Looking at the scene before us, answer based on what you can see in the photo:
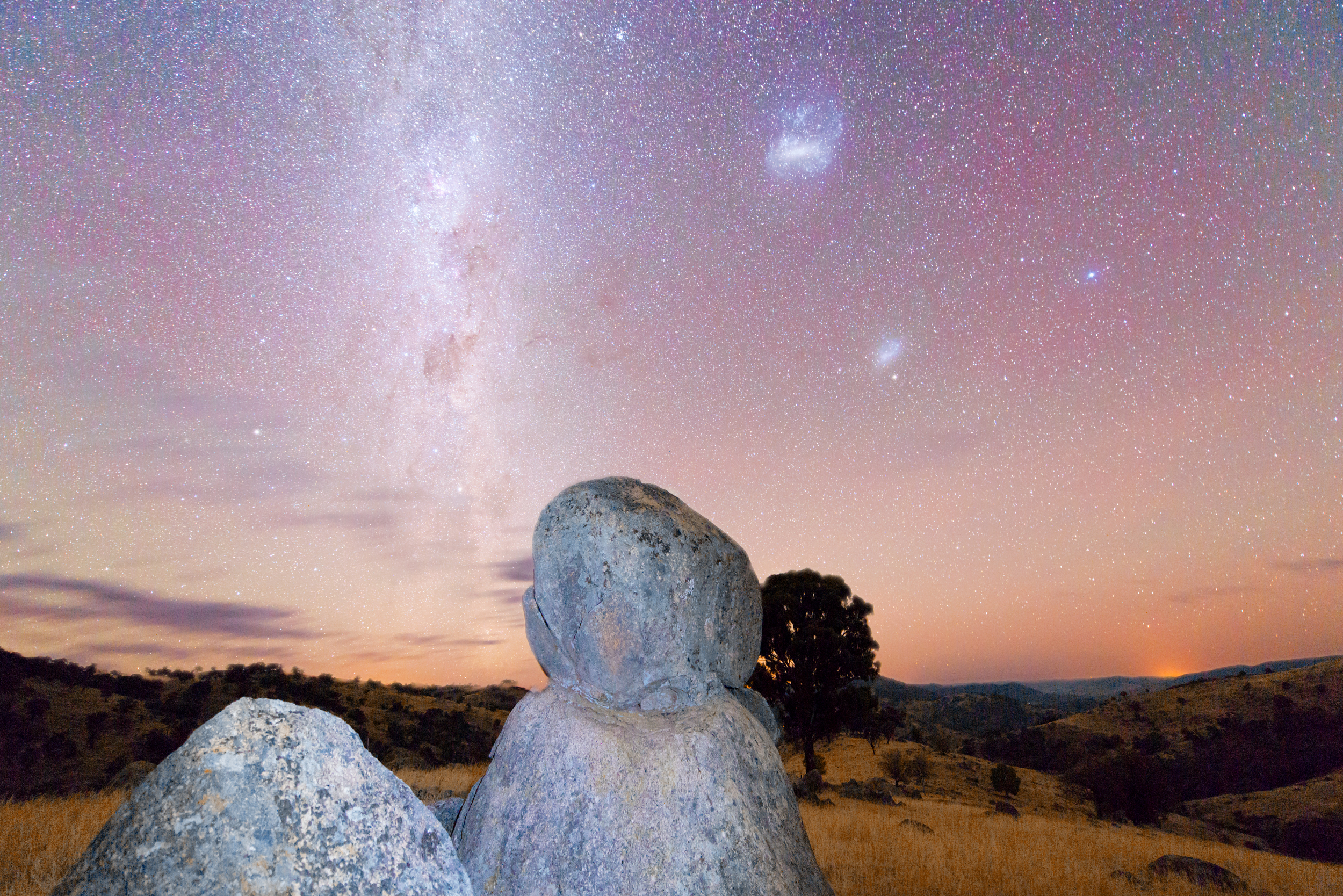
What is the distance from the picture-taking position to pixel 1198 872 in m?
14.4

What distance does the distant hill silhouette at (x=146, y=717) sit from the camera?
35.3 meters

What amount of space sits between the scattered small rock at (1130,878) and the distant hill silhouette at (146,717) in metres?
21.7

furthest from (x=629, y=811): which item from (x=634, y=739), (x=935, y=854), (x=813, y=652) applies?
(x=813, y=652)

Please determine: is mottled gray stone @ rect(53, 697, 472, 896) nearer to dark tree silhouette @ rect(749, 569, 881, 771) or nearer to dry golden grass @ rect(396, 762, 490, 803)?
dry golden grass @ rect(396, 762, 490, 803)

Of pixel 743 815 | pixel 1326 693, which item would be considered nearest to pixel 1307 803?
pixel 1326 693

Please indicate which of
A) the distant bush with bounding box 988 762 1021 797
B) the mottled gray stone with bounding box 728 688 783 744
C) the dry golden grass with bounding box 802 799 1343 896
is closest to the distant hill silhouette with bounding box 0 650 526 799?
the dry golden grass with bounding box 802 799 1343 896

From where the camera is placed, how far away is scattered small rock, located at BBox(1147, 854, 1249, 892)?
46.1 feet

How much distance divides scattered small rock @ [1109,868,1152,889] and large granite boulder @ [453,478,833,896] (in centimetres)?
1066

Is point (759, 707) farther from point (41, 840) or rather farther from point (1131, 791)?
point (1131, 791)

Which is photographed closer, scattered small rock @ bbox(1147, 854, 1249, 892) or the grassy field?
the grassy field

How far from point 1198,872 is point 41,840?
2032cm

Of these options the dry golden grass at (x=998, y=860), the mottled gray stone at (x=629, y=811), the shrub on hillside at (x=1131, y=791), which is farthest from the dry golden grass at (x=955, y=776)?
the mottled gray stone at (x=629, y=811)

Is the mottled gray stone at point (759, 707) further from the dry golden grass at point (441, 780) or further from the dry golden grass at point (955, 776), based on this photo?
the dry golden grass at point (955, 776)

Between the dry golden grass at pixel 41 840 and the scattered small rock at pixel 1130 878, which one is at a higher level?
the dry golden grass at pixel 41 840
